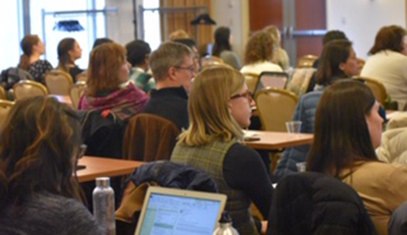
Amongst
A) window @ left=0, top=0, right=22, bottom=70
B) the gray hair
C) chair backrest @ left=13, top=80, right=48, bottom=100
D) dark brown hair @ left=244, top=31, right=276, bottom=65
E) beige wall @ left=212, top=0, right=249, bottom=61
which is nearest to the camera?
the gray hair

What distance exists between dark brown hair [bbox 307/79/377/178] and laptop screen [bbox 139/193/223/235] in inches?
21.9

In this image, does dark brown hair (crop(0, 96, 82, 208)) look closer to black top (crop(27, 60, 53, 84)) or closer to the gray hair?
the gray hair

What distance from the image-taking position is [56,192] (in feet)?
7.80

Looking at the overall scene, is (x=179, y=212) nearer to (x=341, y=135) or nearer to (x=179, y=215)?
(x=179, y=215)

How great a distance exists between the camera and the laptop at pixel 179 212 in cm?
245

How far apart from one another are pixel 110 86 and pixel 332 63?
160 cm

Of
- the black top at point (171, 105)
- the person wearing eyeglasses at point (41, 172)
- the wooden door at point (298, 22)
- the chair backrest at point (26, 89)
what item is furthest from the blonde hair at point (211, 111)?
the wooden door at point (298, 22)

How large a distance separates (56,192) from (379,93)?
176 inches

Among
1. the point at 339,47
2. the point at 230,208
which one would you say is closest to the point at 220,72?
the point at 230,208

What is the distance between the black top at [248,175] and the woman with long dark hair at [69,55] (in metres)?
7.17

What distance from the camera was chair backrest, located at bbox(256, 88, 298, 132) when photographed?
6.52 meters

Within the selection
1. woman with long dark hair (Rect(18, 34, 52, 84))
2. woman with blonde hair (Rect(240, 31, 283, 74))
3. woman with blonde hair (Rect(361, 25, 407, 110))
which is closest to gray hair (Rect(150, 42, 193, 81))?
woman with blonde hair (Rect(361, 25, 407, 110))

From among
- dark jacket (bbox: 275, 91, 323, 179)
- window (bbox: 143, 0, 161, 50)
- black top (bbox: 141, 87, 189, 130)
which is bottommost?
dark jacket (bbox: 275, 91, 323, 179)

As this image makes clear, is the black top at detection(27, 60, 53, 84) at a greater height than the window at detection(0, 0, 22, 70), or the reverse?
the window at detection(0, 0, 22, 70)
